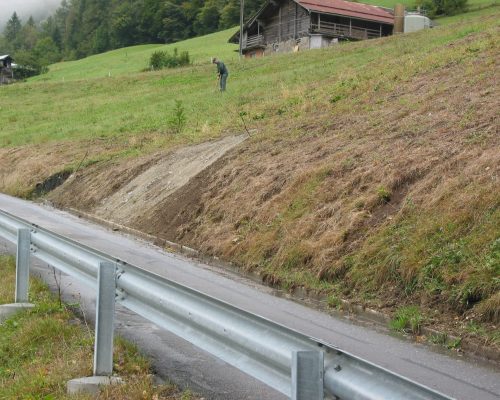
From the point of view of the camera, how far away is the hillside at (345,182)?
8633 millimetres

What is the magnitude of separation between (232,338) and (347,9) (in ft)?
206

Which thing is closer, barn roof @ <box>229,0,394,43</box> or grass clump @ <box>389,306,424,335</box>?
grass clump @ <box>389,306,424,335</box>

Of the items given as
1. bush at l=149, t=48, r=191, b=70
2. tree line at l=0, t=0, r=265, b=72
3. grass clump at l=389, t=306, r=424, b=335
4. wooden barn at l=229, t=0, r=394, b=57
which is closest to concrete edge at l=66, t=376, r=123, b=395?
grass clump at l=389, t=306, r=424, b=335

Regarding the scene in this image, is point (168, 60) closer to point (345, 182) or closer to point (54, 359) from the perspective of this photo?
point (345, 182)

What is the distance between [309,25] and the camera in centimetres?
5928

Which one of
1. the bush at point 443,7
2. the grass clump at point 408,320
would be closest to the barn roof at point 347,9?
the bush at point 443,7

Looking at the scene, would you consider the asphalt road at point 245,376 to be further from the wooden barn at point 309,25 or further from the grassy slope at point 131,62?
the grassy slope at point 131,62

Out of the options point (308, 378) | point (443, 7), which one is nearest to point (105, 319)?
point (308, 378)

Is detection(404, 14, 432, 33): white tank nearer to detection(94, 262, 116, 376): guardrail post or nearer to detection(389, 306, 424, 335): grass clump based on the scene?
detection(389, 306, 424, 335): grass clump

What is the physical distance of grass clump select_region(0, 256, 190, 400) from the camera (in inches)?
186

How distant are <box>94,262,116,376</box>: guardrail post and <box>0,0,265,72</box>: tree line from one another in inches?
4352

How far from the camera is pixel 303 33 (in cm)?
5991

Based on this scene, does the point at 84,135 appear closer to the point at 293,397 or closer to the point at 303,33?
the point at 293,397

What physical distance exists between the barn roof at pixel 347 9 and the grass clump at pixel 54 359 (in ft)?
182
